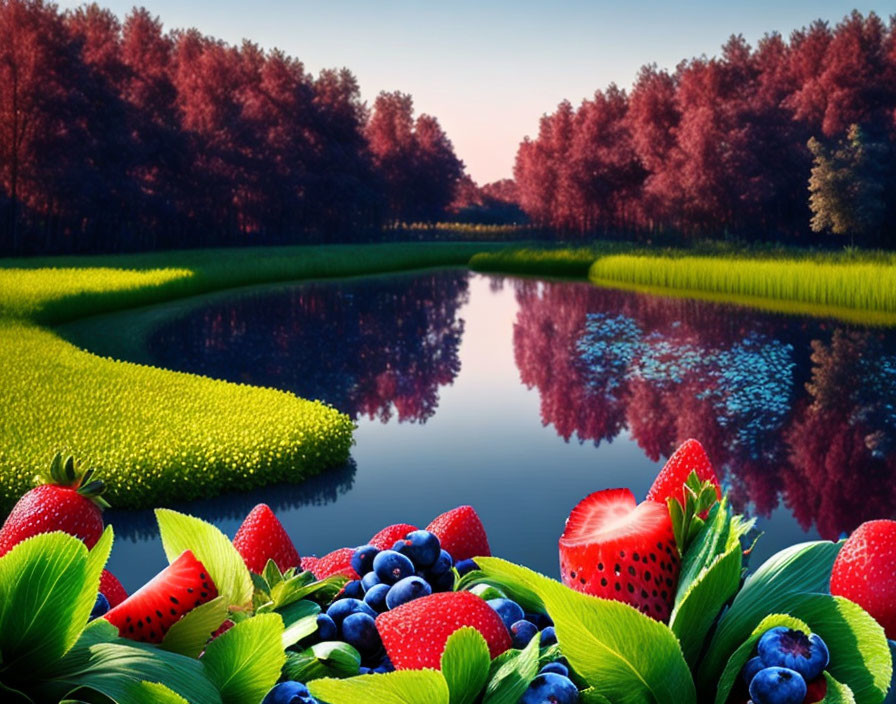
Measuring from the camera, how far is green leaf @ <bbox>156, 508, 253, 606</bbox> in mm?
1179

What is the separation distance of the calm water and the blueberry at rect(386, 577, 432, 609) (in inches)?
184

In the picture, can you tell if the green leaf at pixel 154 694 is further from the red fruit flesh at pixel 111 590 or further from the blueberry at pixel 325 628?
the red fruit flesh at pixel 111 590

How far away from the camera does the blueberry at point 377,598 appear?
1.20 m

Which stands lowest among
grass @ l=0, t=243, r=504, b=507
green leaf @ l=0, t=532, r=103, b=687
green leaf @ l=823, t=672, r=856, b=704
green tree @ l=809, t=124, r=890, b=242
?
grass @ l=0, t=243, r=504, b=507

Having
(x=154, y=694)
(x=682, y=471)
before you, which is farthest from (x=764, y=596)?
(x=154, y=694)

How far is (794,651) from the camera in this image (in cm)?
94

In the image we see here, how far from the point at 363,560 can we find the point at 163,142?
47654mm

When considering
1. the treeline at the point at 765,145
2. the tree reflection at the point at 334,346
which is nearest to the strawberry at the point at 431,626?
the tree reflection at the point at 334,346

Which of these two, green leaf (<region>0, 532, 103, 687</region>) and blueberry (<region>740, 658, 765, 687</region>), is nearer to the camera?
green leaf (<region>0, 532, 103, 687</region>)

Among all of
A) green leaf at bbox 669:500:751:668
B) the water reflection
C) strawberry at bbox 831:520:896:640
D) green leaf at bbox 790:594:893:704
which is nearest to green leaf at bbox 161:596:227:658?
green leaf at bbox 669:500:751:668

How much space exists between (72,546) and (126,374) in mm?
10347

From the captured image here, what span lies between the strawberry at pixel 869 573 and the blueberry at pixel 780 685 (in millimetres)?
350

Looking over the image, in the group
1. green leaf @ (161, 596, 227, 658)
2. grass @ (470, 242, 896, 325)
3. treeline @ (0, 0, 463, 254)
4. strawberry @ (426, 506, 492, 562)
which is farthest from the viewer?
treeline @ (0, 0, 463, 254)

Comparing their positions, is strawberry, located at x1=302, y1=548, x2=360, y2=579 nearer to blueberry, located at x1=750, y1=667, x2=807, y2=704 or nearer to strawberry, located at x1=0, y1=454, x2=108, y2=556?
strawberry, located at x1=0, y1=454, x2=108, y2=556
